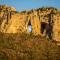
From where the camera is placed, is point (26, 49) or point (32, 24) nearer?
point (26, 49)

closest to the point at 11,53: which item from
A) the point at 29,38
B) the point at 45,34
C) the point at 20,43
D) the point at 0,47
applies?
the point at 0,47

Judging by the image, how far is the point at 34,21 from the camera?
3831cm

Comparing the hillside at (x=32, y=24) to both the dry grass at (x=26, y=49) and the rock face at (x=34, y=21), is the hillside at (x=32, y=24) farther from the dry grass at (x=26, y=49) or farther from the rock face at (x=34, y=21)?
the dry grass at (x=26, y=49)

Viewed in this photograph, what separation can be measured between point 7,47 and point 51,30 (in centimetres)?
1136

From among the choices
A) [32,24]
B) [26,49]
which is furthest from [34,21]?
[26,49]

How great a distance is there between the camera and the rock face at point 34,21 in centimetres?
3741

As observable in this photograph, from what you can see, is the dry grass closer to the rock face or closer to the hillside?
the hillside

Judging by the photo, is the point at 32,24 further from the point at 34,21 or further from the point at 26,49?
the point at 26,49

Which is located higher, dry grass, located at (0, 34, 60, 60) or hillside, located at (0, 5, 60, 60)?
hillside, located at (0, 5, 60, 60)

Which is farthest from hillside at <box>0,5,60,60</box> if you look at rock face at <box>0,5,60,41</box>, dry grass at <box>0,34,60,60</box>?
dry grass at <box>0,34,60,60</box>

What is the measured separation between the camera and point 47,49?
28.2 meters

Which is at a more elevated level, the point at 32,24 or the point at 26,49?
the point at 32,24

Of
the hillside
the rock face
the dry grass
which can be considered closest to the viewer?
the dry grass

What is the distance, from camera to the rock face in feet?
123
